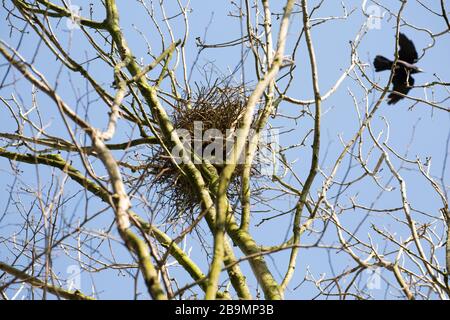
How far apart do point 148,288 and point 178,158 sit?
1.70 metres

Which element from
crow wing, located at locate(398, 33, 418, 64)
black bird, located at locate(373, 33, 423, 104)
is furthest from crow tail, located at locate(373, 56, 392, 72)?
crow wing, located at locate(398, 33, 418, 64)

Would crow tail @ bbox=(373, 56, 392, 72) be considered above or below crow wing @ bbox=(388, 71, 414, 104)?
above

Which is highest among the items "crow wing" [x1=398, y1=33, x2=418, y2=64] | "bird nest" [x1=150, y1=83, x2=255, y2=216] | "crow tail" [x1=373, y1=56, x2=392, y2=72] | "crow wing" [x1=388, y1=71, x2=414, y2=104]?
"crow wing" [x1=398, y1=33, x2=418, y2=64]

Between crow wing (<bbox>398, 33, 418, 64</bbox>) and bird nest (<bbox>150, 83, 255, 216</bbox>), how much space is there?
1225mm

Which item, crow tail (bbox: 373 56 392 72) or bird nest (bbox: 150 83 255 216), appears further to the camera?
crow tail (bbox: 373 56 392 72)

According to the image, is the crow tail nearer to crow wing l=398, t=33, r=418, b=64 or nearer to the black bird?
the black bird

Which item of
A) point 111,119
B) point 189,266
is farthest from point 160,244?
point 111,119

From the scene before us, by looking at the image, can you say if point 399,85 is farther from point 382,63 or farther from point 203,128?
point 203,128

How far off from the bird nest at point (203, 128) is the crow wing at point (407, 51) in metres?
1.23

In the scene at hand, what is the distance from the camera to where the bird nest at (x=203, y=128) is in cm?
382

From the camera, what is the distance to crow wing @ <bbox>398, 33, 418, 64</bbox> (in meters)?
4.28

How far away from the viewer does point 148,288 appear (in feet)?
5.77

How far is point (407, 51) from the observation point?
14.1ft
